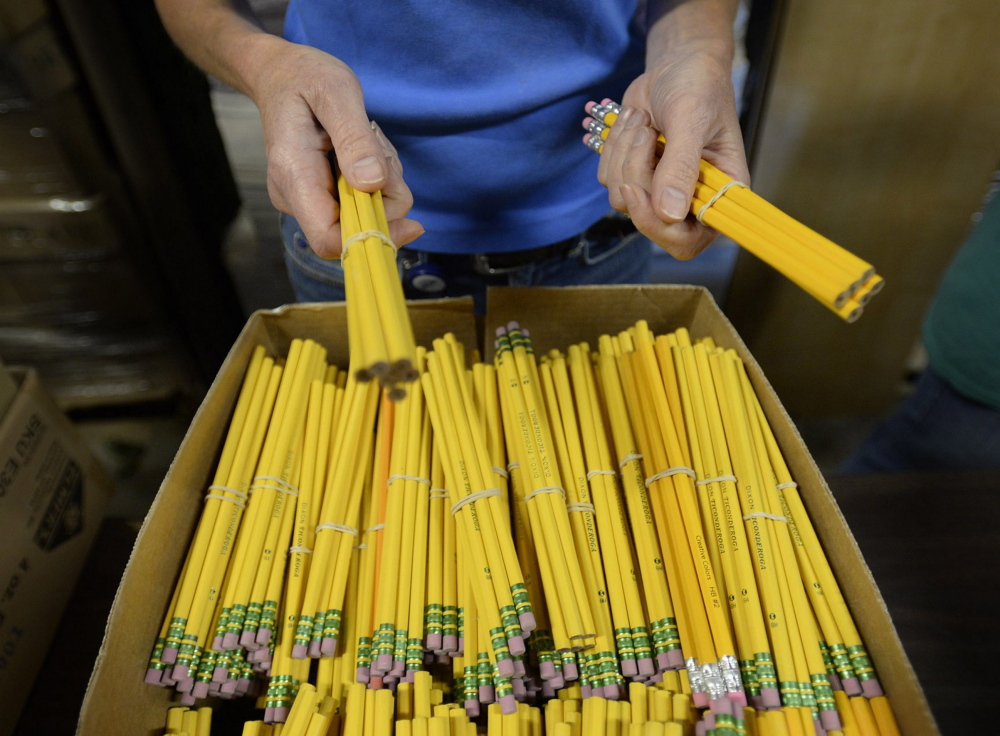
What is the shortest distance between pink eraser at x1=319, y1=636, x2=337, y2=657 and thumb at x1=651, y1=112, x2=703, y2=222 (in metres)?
0.68

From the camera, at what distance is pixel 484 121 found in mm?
997

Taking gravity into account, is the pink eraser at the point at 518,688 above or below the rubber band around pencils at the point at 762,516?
below

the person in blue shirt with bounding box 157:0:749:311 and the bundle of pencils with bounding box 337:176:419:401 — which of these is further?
the person in blue shirt with bounding box 157:0:749:311

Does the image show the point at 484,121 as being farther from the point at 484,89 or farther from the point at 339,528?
the point at 339,528

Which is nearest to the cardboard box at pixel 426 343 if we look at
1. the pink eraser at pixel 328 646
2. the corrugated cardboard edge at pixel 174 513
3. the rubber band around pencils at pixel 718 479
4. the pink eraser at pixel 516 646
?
the corrugated cardboard edge at pixel 174 513

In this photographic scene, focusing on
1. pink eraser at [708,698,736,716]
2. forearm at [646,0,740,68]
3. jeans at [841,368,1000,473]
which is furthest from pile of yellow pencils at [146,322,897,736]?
jeans at [841,368,1000,473]

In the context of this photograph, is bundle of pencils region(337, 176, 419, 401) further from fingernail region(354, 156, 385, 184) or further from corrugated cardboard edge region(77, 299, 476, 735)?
corrugated cardboard edge region(77, 299, 476, 735)

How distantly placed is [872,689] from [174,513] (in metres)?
0.89

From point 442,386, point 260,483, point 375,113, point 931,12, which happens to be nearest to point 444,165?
point 375,113

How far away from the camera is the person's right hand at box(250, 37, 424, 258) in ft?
2.44

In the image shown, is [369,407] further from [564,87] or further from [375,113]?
[564,87]

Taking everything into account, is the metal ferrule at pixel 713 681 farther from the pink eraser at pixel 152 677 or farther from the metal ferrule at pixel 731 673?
the pink eraser at pixel 152 677

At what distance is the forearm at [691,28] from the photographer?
0.97 m

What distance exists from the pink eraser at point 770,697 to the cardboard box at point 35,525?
3.27ft
